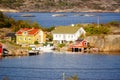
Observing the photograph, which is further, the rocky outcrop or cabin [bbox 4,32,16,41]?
cabin [bbox 4,32,16,41]

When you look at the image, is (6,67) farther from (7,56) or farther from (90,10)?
(90,10)

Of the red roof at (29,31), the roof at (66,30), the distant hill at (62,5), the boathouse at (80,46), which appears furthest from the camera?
the distant hill at (62,5)

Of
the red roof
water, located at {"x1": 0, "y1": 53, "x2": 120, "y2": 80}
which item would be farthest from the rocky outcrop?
the red roof

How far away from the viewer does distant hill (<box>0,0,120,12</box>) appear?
179m

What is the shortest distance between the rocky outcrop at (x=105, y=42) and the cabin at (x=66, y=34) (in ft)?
7.72

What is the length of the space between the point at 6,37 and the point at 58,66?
13.9 meters

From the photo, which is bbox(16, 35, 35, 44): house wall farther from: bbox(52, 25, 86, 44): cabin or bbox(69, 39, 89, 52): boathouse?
bbox(69, 39, 89, 52): boathouse

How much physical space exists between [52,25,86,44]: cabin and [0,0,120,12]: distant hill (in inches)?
4455

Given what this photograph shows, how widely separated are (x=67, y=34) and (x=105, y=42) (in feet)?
14.0

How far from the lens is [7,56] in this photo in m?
52.9

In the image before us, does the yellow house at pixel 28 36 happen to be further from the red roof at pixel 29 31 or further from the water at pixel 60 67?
the water at pixel 60 67

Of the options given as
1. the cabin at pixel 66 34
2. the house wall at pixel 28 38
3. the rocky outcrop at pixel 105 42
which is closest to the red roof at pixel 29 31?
the house wall at pixel 28 38

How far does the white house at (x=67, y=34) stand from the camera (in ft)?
197

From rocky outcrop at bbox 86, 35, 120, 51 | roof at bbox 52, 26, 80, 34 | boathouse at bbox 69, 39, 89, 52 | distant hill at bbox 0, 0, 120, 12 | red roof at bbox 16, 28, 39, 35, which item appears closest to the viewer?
rocky outcrop at bbox 86, 35, 120, 51
